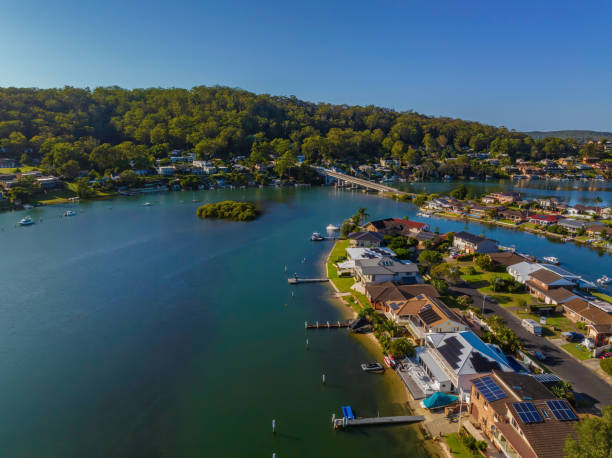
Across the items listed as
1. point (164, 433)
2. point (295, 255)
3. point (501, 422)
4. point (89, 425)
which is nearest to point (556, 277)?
point (501, 422)

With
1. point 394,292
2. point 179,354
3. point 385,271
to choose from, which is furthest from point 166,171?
point 394,292

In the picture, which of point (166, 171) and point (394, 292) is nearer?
point (394, 292)

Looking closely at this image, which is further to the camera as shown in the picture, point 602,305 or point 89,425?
point 602,305

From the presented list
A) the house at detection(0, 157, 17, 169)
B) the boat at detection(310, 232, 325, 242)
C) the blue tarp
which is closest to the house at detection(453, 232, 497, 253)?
the boat at detection(310, 232, 325, 242)

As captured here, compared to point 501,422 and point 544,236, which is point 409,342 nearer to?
point 501,422

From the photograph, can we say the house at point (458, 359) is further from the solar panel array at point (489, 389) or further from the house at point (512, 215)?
the house at point (512, 215)

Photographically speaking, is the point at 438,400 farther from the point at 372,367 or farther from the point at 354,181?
the point at 354,181

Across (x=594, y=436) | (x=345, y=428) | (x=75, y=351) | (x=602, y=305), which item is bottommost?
(x=75, y=351)
